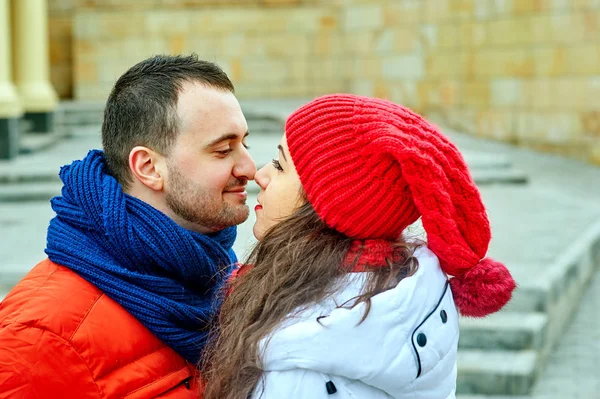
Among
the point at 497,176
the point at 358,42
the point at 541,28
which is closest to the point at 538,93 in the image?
the point at 541,28

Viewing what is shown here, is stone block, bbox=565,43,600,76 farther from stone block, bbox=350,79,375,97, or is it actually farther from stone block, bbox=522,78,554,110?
stone block, bbox=350,79,375,97

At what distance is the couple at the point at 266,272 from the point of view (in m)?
1.78

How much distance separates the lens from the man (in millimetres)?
1859

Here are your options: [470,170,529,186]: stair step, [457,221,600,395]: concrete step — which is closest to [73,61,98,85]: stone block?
[470,170,529,186]: stair step

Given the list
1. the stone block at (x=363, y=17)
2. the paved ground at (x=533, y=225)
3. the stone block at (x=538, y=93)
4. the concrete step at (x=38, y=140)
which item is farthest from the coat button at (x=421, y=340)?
the stone block at (x=363, y=17)

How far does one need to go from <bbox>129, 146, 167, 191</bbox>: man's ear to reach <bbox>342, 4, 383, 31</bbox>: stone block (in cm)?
1127

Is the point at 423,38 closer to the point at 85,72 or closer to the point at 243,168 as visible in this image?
the point at 85,72

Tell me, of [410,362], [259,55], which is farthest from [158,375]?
A: [259,55]

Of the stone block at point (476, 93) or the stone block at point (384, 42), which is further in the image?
the stone block at point (384, 42)

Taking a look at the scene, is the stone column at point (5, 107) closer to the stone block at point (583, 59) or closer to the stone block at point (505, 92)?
the stone block at point (505, 92)

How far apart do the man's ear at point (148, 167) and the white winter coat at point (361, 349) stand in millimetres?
528

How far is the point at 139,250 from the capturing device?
2014 millimetres

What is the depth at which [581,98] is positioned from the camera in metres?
10.2

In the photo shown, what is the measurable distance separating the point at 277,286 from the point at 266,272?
0.09 meters
